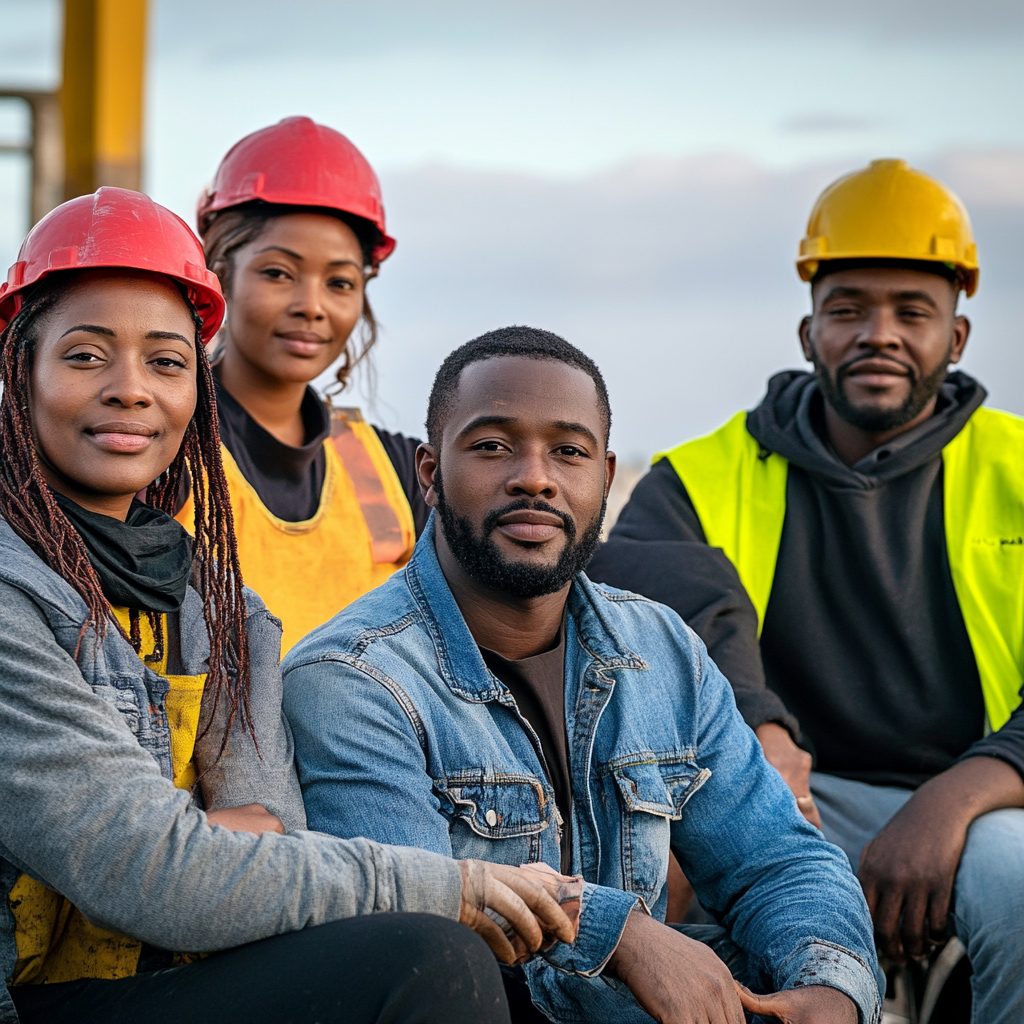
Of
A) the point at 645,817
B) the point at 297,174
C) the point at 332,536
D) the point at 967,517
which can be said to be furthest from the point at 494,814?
the point at 297,174

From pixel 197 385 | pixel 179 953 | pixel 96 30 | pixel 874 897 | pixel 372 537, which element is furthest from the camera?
pixel 96 30

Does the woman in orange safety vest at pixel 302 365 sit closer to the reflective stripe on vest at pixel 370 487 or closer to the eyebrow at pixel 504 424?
the reflective stripe on vest at pixel 370 487

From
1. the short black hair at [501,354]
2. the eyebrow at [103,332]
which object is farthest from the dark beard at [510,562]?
the eyebrow at [103,332]

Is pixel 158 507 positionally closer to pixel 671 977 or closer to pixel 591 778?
pixel 591 778

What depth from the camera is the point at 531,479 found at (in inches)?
113

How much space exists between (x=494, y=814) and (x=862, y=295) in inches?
97.8

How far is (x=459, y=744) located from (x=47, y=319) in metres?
1.14

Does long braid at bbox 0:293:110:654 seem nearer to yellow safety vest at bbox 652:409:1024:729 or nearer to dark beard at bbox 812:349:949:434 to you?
yellow safety vest at bbox 652:409:1024:729

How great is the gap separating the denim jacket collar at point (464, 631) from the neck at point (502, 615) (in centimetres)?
4

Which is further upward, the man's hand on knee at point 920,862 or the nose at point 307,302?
the nose at point 307,302

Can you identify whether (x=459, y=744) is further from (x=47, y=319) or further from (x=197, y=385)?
(x=47, y=319)

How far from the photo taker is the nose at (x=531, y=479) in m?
2.88

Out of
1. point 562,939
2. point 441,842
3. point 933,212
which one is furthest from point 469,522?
point 933,212

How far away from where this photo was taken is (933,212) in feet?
14.8
